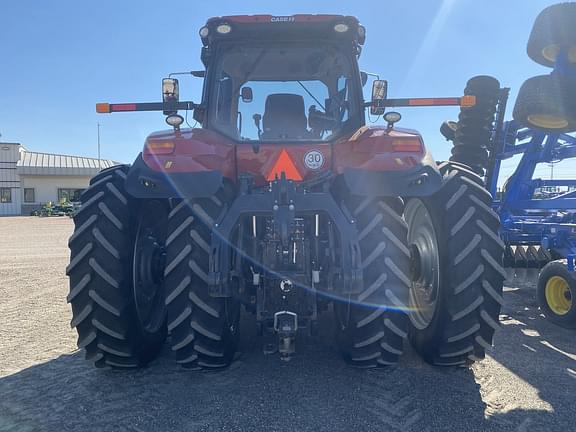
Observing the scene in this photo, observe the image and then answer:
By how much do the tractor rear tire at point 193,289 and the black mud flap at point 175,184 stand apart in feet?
0.32

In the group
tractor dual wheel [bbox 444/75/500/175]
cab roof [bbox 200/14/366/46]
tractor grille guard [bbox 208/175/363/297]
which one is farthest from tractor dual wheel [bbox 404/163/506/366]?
tractor dual wheel [bbox 444/75/500/175]

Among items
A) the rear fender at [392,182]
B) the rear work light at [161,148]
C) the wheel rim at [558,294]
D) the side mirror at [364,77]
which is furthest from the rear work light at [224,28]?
Answer: the wheel rim at [558,294]

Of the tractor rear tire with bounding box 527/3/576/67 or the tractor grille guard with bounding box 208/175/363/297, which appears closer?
the tractor grille guard with bounding box 208/175/363/297

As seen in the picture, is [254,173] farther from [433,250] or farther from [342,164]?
[433,250]

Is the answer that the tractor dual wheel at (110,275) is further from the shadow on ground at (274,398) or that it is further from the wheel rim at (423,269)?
the wheel rim at (423,269)

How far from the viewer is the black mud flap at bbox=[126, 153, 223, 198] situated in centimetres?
253

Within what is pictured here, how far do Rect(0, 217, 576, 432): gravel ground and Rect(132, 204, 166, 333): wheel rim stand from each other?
1.13 feet

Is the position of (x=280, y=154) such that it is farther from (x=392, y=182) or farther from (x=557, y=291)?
(x=557, y=291)

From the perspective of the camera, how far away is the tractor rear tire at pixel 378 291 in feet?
8.11

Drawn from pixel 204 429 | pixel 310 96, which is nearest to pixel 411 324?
pixel 204 429

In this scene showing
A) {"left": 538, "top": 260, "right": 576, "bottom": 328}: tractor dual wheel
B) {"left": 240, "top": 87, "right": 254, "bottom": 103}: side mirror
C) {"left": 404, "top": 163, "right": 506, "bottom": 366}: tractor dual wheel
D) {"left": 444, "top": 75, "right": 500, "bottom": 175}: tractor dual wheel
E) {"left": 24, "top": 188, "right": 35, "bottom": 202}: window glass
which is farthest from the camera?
{"left": 24, "top": 188, "right": 35, "bottom": 202}: window glass

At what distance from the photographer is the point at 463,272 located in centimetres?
259

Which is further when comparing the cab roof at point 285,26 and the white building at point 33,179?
the white building at point 33,179

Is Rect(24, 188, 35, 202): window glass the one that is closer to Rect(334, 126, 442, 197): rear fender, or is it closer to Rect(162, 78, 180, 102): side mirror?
Rect(162, 78, 180, 102): side mirror
